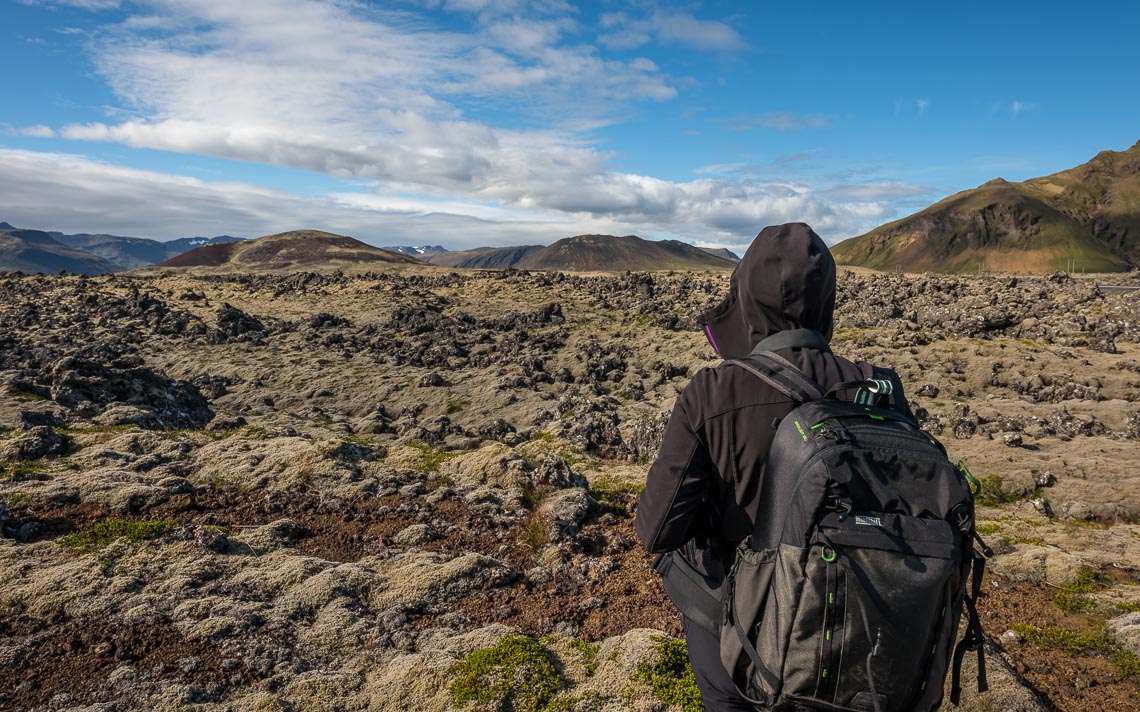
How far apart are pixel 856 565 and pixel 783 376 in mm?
1084

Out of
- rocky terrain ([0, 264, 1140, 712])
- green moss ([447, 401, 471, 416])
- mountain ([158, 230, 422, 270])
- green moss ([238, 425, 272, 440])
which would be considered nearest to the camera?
rocky terrain ([0, 264, 1140, 712])

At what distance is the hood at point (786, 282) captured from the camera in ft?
12.1

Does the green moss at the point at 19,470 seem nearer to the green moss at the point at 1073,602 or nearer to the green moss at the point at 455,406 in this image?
the green moss at the point at 455,406

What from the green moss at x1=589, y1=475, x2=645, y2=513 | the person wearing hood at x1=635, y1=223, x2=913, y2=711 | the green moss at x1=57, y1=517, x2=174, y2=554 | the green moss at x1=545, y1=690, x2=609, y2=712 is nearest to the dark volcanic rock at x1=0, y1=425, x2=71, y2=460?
the green moss at x1=57, y1=517, x2=174, y2=554

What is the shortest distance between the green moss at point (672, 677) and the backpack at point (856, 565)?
3442 millimetres

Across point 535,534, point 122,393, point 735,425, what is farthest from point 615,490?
point 122,393

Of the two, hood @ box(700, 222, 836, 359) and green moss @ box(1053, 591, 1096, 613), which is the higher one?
hood @ box(700, 222, 836, 359)

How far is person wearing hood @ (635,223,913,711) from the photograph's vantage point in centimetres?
347

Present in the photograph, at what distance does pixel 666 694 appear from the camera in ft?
20.8

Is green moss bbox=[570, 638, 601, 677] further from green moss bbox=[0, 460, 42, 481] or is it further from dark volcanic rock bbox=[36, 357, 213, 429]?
dark volcanic rock bbox=[36, 357, 213, 429]

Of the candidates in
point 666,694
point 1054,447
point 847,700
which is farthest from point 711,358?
point 847,700

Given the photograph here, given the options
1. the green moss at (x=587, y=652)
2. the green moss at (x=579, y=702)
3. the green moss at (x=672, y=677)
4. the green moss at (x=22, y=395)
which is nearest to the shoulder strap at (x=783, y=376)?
the green moss at (x=672, y=677)

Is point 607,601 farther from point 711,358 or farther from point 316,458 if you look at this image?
point 711,358

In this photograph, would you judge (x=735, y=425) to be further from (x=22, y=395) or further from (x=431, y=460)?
(x=22, y=395)
